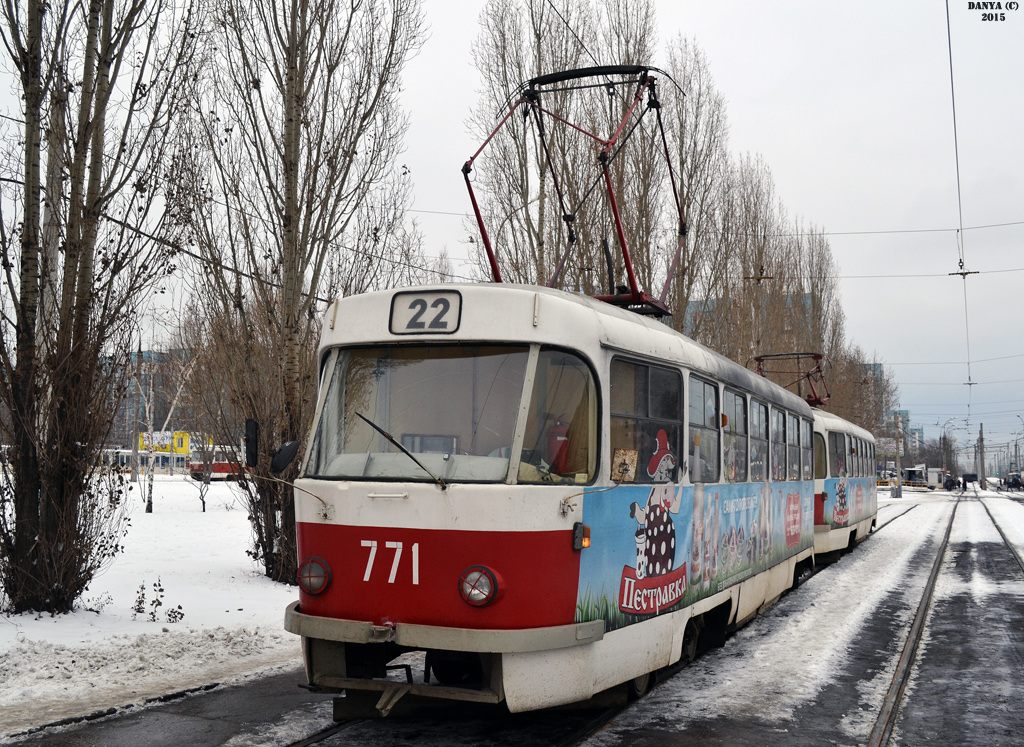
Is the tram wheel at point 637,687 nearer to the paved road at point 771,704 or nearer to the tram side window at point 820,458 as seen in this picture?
the paved road at point 771,704

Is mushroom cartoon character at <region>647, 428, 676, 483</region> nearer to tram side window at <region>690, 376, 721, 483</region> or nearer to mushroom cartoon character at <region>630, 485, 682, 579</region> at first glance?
mushroom cartoon character at <region>630, 485, 682, 579</region>

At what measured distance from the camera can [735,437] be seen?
8.23 metres

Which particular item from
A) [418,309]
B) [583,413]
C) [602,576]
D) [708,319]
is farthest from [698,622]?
[708,319]

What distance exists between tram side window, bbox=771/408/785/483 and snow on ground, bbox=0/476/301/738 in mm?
5203

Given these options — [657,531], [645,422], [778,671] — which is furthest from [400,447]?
[778,671]

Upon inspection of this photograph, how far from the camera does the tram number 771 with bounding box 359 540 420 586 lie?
5039 millimetres

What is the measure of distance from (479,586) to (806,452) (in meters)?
8.57

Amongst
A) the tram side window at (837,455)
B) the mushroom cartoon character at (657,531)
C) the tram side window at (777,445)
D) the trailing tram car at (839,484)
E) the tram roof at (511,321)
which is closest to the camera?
the tram roof at (511,321)

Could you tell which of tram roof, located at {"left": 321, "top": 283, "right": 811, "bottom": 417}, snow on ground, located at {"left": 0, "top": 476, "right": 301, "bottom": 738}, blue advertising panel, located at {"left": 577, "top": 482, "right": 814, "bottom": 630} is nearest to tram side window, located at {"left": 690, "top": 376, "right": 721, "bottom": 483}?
blue advertising panel, located at {"left": 577, "top": 482, "right": 814, "bottom": 630}

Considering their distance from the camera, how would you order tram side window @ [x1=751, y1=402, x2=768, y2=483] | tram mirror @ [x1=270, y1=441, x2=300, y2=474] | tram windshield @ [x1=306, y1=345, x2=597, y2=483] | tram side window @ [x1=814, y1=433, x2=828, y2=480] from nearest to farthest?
tram windshield @ [x1=306, y1=345, x2=597, y2=483] < tram mirror @ [x1=270, y1=441, x2=300, y2=474] < tram side window @ [x1=751, y1=402, x2=768, y2=483] < tram side window @ [x1=814, y1=433, x2=828, y2=480]

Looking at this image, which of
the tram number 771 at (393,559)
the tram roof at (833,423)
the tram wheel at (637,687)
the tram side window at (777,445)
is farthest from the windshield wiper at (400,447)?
the tram roof at (833,423)

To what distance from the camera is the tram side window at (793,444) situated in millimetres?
11109

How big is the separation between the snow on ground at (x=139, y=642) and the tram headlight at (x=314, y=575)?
194 cm

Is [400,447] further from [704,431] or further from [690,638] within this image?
[690,638]
